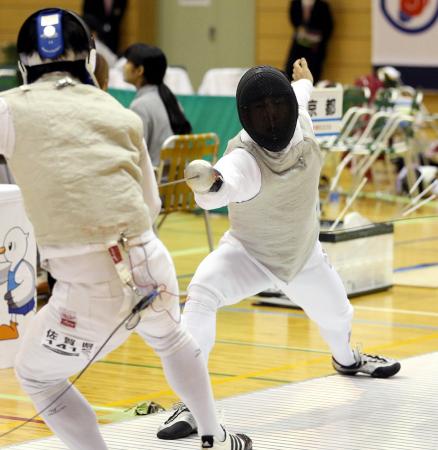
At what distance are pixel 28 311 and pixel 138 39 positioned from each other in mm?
11667

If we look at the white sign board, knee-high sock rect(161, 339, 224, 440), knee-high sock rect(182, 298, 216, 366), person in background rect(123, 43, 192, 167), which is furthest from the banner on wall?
knee-high sock rect(161, 339, 224, 440)

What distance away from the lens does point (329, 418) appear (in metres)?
4.41

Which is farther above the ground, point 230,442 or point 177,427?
point 230,442

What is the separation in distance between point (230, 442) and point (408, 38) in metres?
10.9

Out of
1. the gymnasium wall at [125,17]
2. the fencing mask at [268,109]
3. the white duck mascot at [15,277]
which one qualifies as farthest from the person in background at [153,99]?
the gymnasium wall at [125,17]

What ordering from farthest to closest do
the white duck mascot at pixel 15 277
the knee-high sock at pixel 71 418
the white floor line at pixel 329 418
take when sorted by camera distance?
the white duck mascot at pixel 15 277 → the white floor line at pixel 329 418 → the knee-high sock at pixel 71 418

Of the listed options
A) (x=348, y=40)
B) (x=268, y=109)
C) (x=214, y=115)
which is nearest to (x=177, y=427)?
(x=268, y=109)

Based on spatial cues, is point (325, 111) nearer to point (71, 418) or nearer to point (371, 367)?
point (371, 367)

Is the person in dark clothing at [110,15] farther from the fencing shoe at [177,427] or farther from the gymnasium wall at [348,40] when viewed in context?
the fencing shoe at [177,427]

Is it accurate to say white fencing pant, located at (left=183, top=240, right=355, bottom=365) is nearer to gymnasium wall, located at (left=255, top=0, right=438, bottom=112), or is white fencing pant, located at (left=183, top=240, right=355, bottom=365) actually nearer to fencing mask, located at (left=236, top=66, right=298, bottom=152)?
fencing mask, located at (left=236, top=66, right=298, bottom=152)

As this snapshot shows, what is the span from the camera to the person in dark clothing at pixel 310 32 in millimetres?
15070

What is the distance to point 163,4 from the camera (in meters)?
17.1

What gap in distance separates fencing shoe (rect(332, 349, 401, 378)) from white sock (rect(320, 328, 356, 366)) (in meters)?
0.03

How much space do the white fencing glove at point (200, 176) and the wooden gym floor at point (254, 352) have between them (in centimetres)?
123
